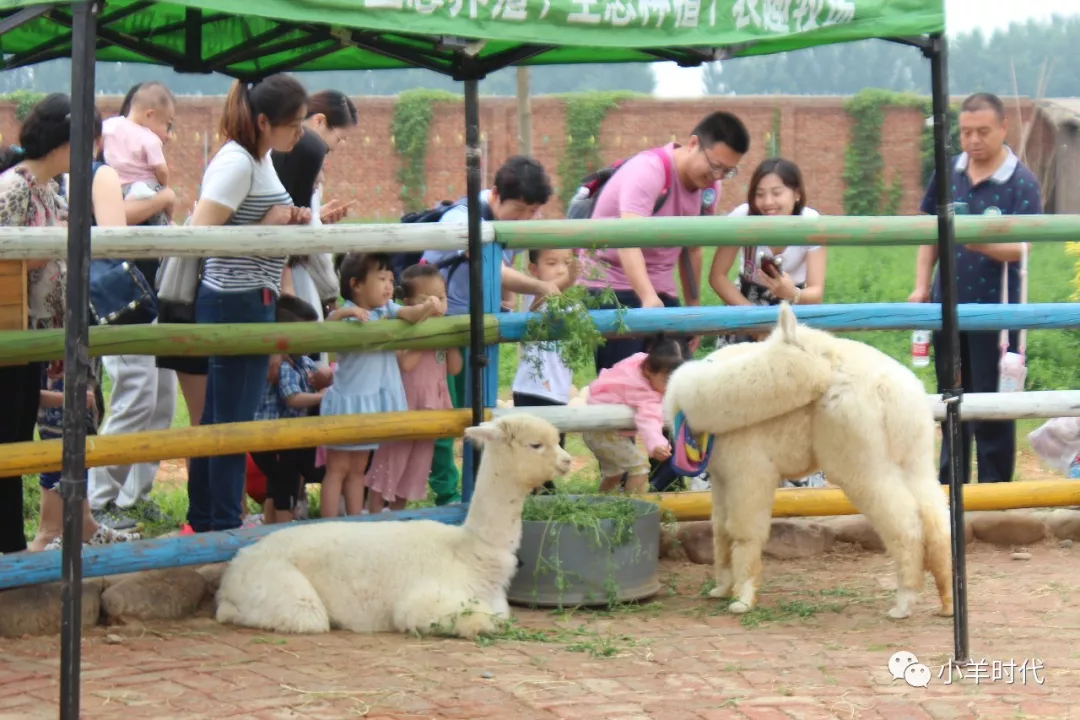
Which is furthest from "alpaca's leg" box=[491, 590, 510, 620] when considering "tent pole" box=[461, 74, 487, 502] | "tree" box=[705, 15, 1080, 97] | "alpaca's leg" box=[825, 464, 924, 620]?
"tree" box=[705, 15, 1080, 97]

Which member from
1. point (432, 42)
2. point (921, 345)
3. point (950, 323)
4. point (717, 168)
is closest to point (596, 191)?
point (717, 168)

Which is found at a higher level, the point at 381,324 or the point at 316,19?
the point at 316,19

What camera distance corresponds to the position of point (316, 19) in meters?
4.11

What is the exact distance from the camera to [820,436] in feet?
18.6

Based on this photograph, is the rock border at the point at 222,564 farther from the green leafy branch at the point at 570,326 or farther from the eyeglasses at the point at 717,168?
the eyeglasses at the point at 717,168

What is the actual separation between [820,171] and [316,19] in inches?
1229

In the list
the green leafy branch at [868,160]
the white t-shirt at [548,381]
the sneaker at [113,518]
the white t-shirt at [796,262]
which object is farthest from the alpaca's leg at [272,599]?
the green leafy branch at [868,160]

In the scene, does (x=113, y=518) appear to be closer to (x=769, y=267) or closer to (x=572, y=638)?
(x=572, y=638)

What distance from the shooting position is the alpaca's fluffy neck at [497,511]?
5.57 m

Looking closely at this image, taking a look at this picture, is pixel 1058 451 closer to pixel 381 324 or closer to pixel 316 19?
pixel 381 324

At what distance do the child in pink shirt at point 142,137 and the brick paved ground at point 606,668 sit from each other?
3301 millimetres

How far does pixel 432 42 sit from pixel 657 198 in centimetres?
195

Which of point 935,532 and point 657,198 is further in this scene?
point 657,198

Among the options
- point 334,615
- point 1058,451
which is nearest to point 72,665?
point 334,615
